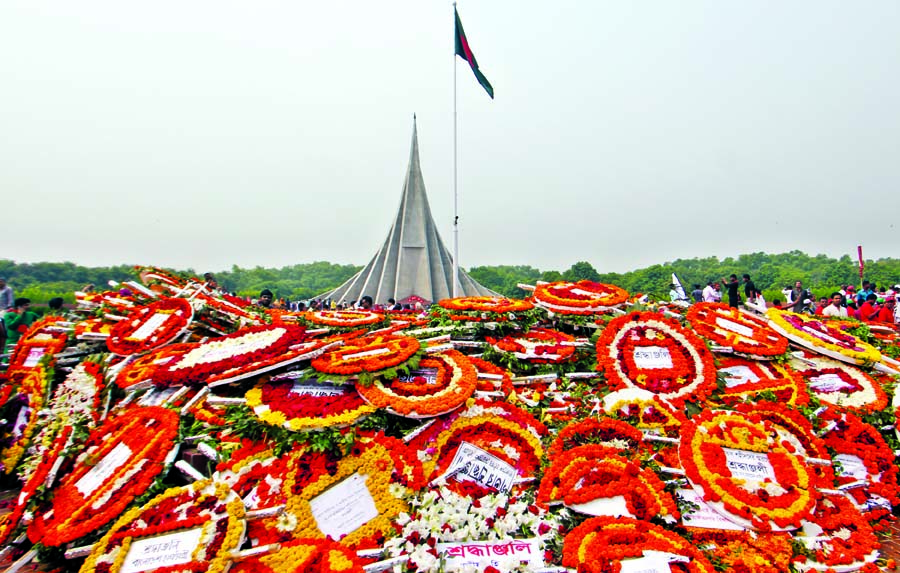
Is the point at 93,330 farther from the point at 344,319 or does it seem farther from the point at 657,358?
the point at 657,358

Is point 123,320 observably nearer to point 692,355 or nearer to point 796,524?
point 692,355

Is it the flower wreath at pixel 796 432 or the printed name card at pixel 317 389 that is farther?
the printed name card at pixel 317 389

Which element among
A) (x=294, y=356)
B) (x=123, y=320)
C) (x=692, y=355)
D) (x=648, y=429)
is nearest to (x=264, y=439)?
(x=294, y=356)

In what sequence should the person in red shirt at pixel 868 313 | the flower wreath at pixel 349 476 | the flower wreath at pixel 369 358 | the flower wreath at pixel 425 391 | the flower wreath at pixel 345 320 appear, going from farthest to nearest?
1. the person in red shirt at pixel 868 313
2. the flower wreath at pixel 345 320
3. the flower wreath at pixel 369 358
4. the flower wreath at pixel 425 391
5. the flower wreath at pixel 349 476

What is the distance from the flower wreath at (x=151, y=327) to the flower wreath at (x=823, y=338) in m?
7.26

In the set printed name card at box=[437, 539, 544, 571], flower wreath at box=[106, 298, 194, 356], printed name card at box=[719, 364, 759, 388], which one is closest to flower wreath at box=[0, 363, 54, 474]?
flower wreath at box=[106, 298, 194, 356]

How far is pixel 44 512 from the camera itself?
372 centimetres

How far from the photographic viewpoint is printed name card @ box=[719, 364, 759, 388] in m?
4.98

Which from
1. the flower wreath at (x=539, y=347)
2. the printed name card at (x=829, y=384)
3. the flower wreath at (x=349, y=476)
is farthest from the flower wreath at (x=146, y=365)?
the printed name card at (x=829, y=384)

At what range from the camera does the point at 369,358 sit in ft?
14.8

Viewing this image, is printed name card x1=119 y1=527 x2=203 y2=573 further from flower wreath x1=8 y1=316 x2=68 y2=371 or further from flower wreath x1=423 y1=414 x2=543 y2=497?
flower wreath x1=8 y1=316 x2=68 y2=371

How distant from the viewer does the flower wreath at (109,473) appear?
3441mm

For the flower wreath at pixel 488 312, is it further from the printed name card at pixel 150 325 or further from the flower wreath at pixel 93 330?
the flower wreath at pixel 93 330

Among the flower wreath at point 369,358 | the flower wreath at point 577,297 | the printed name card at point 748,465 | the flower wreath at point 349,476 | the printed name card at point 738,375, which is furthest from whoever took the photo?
the flower wreath at point 577,297
